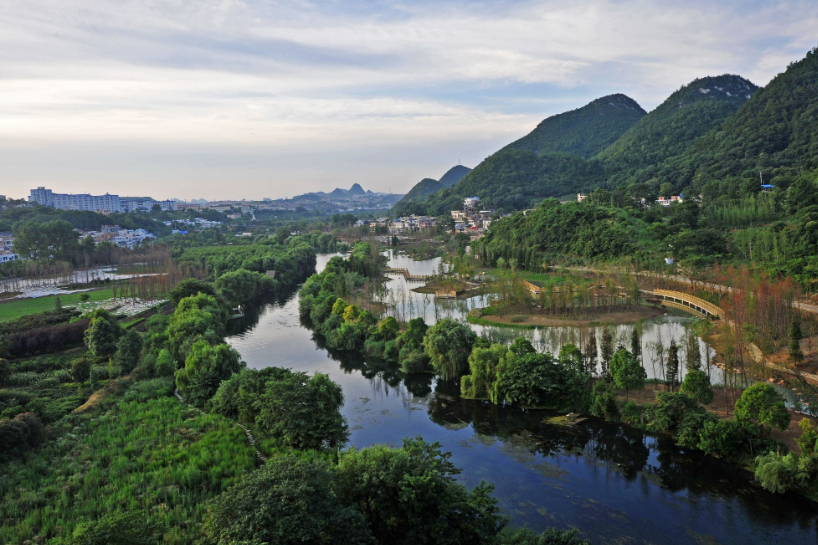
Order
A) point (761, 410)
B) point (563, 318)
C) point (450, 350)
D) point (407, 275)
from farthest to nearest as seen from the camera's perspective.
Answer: point (407, 275) → point (563, 318) → point (450, 350) → point (761, 410)

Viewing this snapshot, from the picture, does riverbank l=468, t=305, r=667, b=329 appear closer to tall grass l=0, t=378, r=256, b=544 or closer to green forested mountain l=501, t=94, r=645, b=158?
tall grass l=0, t=378, r=256, b=544

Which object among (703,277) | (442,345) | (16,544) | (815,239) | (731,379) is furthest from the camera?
(703,277)

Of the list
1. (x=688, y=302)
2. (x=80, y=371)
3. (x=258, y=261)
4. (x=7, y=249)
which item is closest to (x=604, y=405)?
(x=688, y=302)

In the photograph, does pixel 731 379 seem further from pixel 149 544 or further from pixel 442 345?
pixel 149 544

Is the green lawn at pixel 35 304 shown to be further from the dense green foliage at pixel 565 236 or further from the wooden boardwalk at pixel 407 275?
the dense green foliage at pixel 565 236

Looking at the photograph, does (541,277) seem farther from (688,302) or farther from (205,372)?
(205,372)

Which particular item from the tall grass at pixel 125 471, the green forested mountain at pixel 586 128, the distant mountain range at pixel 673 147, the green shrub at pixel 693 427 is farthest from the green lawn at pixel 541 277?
the green forested mountain at pixel 586 128

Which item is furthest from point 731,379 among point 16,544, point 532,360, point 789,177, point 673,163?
point 673,163

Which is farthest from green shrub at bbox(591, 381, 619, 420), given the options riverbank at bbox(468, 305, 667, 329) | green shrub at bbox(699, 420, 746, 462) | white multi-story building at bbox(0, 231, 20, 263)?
white multi-story building at bbox(0, 231, 20, 263)
